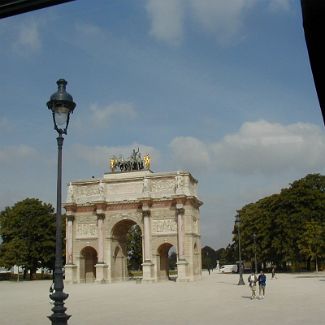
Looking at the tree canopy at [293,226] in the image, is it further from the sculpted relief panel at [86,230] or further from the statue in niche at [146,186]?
the sculpted relief panel at [86,230]

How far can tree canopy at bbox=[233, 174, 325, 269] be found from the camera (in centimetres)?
5866

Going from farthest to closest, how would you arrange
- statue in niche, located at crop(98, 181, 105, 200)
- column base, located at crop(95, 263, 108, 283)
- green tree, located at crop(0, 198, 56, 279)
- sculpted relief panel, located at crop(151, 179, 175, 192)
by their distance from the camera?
1. green tree, located at crop(0, 198, 56, 279)
2. statue in niche, located at crop(98, 181, 105, 200)
3. sculpted relief panel, located at crop(151, 179, 175, 192)
4. column base, located at crop(95, 263, 108, 283)

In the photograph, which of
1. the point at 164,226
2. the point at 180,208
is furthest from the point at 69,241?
the point at 180,208

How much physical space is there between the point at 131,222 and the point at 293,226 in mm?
20118

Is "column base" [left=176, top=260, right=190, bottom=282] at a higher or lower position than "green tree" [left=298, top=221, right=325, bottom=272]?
lower

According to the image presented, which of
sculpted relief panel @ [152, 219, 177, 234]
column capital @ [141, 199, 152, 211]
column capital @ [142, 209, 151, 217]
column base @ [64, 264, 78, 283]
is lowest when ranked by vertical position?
column base @ [64, 264, 78, 283]

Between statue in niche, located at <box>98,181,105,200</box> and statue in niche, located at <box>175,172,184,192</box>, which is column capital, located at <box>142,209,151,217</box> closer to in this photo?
statue in niche, located at <box>175,172,184,192</box>

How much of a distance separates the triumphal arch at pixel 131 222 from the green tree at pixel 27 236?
1095 centimetres

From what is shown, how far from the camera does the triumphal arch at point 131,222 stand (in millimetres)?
53125

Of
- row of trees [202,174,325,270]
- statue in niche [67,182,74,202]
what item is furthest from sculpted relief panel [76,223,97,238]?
row of trees [202,174,325,270]

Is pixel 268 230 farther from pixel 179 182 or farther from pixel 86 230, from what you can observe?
pixel 86 230

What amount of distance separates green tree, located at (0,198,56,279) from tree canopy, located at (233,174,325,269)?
2747 centimetres

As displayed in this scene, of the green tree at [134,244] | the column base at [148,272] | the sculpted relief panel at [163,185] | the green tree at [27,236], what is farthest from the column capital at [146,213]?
the green tree at [134,244]

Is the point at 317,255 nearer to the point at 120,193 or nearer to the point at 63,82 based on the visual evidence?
the point at 120,193
